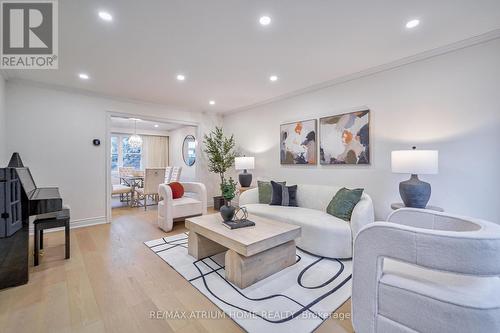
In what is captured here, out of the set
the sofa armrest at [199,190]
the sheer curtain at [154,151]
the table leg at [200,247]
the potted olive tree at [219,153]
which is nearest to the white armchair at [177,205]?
the sofa armrest at [199,190]

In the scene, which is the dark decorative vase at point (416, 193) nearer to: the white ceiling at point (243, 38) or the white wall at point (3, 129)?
the white ceiling at point (243, 38)

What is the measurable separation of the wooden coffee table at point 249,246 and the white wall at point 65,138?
2610mm

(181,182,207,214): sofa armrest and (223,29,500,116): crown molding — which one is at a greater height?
(223,29,500,116): crown molding

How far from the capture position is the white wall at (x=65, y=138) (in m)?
3.39

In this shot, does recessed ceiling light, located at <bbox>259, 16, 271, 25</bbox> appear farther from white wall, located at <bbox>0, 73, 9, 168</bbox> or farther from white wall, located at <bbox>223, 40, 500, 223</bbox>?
white wall, located at <bbox>0, 73, 9, 168</bbox>

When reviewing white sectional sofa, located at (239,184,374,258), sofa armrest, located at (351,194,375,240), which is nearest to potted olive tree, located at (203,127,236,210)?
white sectional sofa, located at (239,184,374,258)

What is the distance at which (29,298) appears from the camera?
182cm

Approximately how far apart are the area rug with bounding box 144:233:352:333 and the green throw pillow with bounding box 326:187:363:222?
0.55 metres

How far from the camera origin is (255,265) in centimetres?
203

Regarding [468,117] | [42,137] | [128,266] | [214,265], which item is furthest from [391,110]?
[42,137]

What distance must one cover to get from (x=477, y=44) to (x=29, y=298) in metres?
5.01

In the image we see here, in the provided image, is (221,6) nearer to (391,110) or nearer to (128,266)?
(391,110)

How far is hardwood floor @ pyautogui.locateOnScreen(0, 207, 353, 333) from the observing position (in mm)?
1521

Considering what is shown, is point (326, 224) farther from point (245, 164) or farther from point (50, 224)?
point (50, 224)
